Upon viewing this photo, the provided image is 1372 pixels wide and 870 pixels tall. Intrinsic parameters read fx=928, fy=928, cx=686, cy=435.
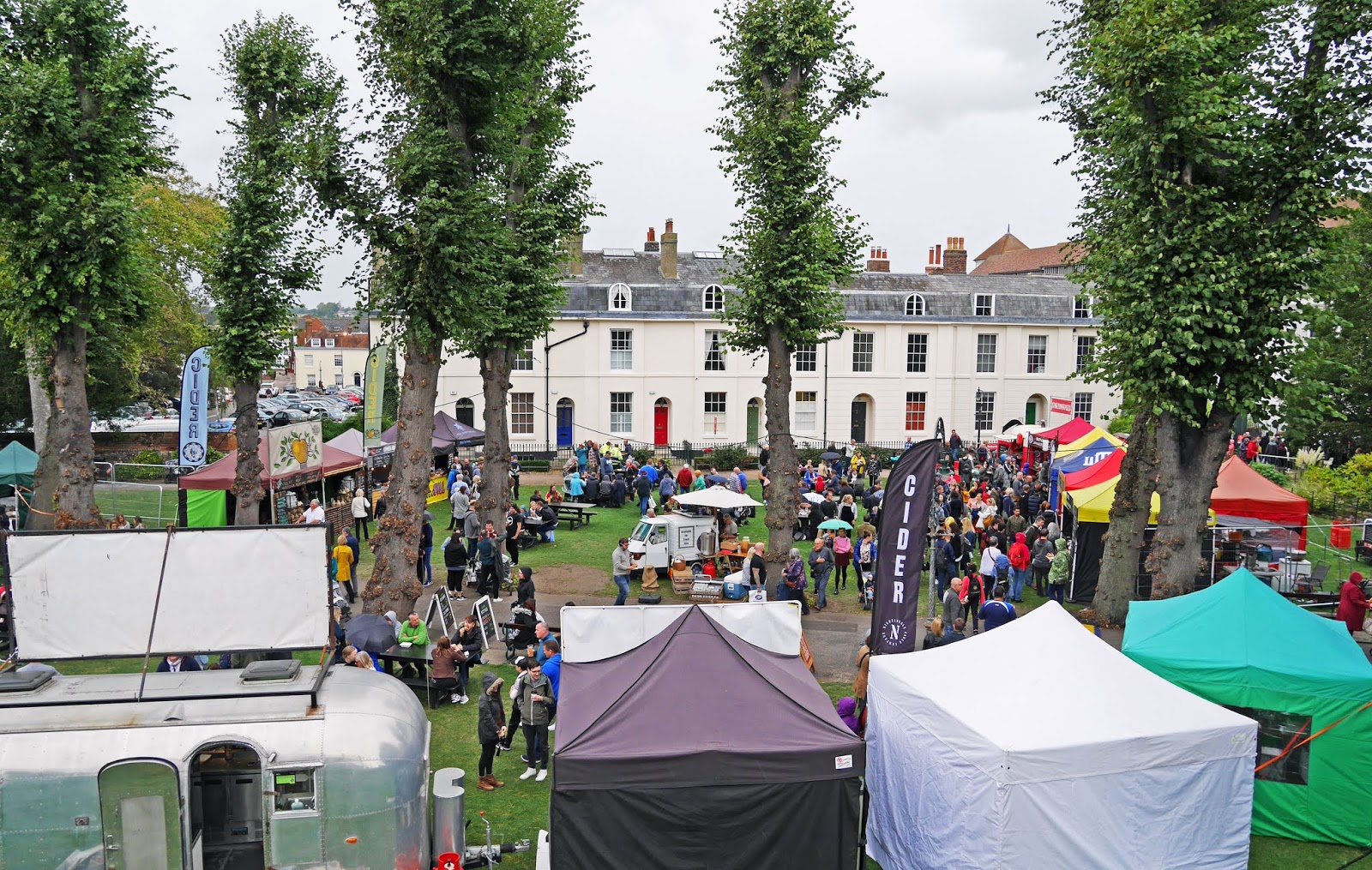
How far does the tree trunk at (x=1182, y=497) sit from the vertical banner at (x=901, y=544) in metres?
5.84

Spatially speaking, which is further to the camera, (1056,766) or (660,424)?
(660,424)

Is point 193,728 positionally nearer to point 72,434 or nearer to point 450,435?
point 72,434

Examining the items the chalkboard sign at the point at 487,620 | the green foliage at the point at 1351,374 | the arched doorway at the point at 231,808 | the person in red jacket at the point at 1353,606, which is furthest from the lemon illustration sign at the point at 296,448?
the green foliage at the point at 1351,374

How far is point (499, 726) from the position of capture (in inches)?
375

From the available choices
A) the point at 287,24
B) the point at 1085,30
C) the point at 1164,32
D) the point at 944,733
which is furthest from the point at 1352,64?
the point at 287,24

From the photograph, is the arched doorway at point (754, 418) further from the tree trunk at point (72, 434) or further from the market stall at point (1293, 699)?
the market stall at point (1293, 699)

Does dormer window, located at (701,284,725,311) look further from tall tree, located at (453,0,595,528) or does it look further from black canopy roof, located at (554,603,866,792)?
black canopy roof, located at (554,603,866,792)

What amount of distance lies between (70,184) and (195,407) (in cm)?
416

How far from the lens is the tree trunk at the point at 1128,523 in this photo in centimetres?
1543

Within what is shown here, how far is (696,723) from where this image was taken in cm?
733

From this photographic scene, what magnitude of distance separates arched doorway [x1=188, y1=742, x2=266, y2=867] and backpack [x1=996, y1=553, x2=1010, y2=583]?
40.9 ft

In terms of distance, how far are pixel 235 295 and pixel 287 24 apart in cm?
519

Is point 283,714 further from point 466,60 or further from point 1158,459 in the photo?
point 1158,459

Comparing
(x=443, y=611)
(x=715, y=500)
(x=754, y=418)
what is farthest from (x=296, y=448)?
(x=754, y=418)
